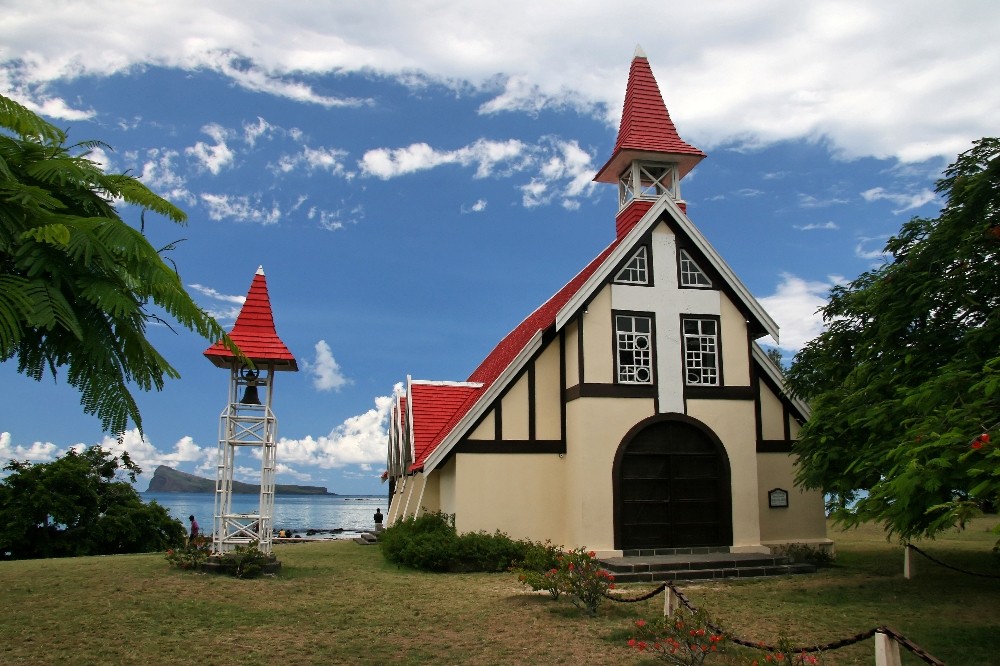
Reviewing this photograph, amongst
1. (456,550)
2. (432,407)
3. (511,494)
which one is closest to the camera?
(456,550)

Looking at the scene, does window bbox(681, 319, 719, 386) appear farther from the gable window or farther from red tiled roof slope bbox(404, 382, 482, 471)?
red tiled roof slope bbox(404, 382, 482, 471)

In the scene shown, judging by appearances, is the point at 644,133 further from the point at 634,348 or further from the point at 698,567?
the point at 698,567

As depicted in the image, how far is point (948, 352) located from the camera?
13.4 meters

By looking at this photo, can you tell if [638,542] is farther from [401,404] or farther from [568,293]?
[401,404]

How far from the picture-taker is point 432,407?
76.5 feet

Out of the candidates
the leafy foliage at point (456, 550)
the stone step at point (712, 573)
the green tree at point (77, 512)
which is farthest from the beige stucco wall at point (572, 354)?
the green tree at point (77, 512)

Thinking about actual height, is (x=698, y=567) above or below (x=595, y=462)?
below

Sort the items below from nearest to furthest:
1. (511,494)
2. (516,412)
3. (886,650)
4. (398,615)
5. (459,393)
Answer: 1. (886,650)
2. (398,615)
3. (511,494)
4. (516,412)
5. (459,393)

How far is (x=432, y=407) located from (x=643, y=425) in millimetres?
7079

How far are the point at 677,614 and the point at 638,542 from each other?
376 inches

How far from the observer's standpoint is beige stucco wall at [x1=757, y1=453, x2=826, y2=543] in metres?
20.2

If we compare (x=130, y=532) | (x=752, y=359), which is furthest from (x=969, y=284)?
(x=130, y=532)

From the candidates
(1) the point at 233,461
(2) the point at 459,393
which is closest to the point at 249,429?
(1) the point at 233,461

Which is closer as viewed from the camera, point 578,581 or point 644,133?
point 578,581
